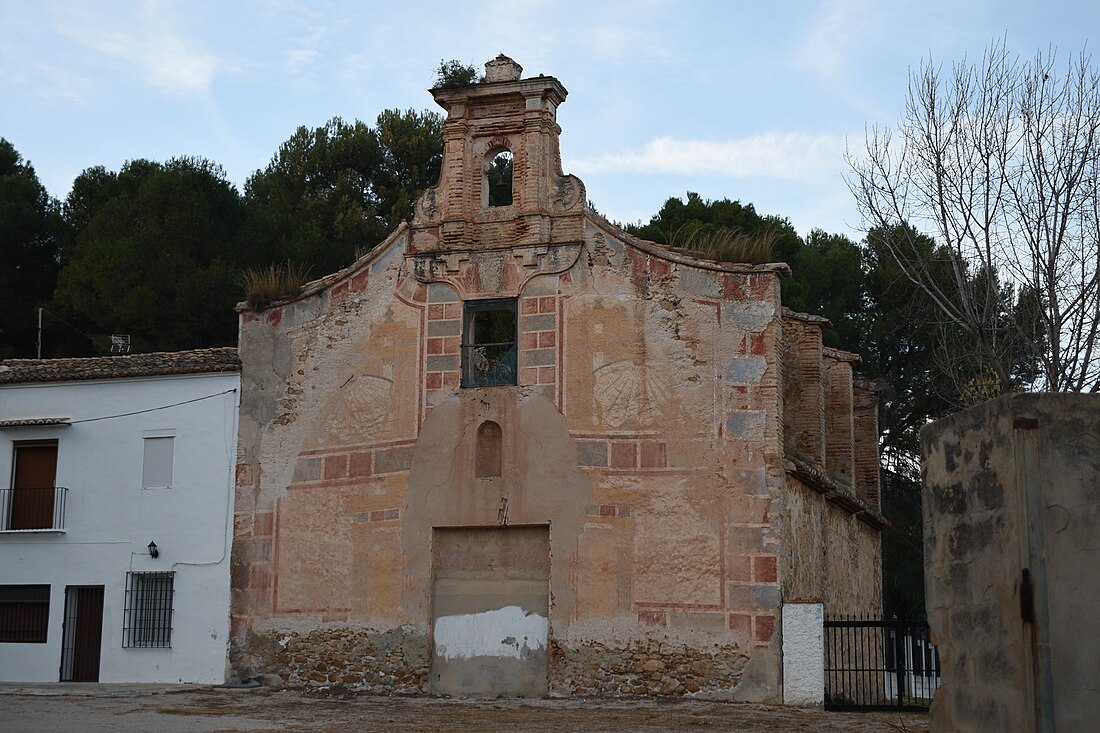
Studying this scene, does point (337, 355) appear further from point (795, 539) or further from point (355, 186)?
point (355, 186)

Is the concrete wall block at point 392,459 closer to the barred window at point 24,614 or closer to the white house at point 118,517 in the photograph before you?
the white house at point 118,517

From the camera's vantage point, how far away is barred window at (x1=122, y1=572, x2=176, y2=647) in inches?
782

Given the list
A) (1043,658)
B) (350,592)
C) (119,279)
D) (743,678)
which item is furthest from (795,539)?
(119,279)

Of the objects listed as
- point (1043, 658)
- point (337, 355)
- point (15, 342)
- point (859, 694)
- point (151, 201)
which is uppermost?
point (151, 201)

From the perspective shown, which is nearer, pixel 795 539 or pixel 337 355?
pixel 795 539

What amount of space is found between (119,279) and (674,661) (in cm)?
1766

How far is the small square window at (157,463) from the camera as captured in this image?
67.2 ft

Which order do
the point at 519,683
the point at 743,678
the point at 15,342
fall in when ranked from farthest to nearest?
the point at 15,342, the point at 519,683, the point at 743,678

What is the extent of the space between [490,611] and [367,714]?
297 cm

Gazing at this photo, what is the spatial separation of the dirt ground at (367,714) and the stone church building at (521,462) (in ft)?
2.51

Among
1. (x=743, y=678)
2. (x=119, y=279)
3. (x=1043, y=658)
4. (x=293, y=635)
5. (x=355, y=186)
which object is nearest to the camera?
(x=1043, y=658)

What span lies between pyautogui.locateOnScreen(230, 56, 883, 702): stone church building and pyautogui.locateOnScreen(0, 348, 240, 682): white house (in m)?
0.55

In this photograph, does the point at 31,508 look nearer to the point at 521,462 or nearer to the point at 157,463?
the point at 157,463

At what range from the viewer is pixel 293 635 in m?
18.9
